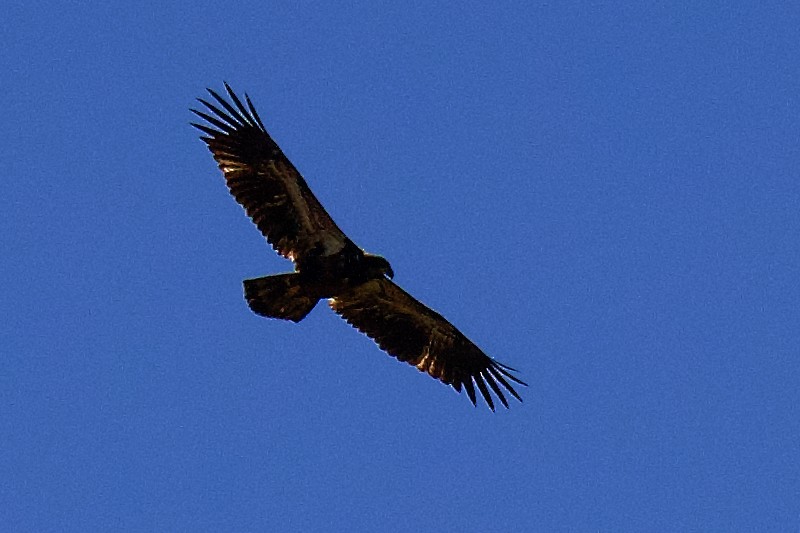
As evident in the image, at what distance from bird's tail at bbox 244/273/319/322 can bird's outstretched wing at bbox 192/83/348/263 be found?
1.44 feet

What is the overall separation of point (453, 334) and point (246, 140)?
4214 millimetres

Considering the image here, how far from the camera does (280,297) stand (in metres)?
19.6

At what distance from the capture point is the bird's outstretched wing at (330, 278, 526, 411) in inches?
833

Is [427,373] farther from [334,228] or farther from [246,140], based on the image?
[246,140]

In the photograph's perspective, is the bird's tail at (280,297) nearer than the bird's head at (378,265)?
Yes

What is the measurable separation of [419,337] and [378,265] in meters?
2.21

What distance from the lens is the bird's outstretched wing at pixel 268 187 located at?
19844 mm

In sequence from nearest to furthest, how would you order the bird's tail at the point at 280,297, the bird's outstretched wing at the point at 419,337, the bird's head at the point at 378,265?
the bird's tail at the point at 280,297, the bird's head at the point at 378,265, the bird's outstretched wing at the point at 419,337

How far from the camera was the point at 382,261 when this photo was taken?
19.8 m

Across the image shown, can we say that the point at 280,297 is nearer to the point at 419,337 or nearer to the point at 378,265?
the point at 378,265

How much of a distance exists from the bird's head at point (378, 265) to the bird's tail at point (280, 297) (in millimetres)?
851

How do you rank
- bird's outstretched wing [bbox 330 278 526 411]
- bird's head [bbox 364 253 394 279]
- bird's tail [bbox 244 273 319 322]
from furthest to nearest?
1. bird's outstretched wing [bbox 330 278 526 411]
2. bird's head [bbox 364 253 394 279]
3. bird's tail [bbox 244 273 319 322]

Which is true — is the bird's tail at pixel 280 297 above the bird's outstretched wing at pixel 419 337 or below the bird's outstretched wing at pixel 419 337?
below

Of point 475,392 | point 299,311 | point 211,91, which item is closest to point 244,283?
point 299,311
